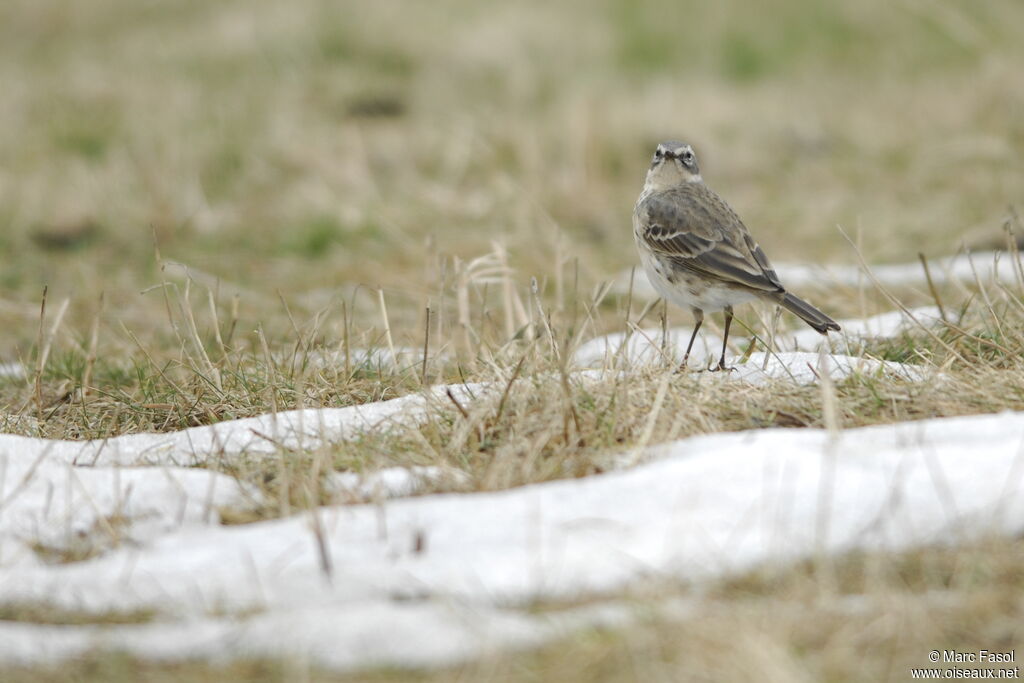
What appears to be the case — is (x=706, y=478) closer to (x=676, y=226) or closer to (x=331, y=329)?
(x=676, y=226)

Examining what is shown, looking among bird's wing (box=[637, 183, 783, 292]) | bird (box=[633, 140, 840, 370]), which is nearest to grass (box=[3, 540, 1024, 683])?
bird (box=[633, 140, 840, 370])

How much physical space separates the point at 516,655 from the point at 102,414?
2.50 m

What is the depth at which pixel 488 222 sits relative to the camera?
8.82 metres

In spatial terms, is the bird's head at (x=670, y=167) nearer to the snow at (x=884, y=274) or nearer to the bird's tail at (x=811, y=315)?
the snow at (x=884, y=274)

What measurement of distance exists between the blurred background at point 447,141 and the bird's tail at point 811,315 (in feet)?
2.58

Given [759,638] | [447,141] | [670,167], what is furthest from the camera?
[447,141]

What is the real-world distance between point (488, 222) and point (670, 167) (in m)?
3.20

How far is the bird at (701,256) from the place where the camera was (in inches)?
190

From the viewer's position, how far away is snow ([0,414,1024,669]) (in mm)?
2609

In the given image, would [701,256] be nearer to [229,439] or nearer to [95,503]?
[229,439]

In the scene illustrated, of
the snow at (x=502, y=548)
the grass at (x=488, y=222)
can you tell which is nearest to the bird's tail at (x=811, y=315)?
the grass at (x=488, y=222)

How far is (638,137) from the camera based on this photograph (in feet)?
34.4

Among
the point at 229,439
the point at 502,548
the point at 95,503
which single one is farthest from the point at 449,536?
the point at 229,439

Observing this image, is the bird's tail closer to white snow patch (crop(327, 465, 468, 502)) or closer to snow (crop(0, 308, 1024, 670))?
snow (crop(0, 308, 1024, 670))
